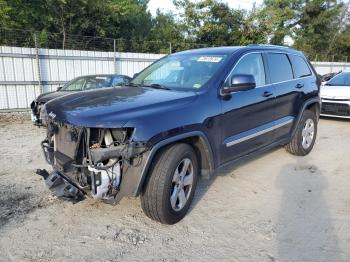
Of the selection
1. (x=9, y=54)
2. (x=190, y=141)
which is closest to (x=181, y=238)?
(x=190, y=141)

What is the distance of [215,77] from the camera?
12.8 feet

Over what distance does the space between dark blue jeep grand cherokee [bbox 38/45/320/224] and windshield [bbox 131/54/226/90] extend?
15 millimetres

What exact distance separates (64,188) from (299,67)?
174 inches

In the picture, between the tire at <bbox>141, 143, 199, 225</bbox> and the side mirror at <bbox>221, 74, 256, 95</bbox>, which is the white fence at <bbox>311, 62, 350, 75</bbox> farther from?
the tire at <bbox>141, 143, 199, 225</bbox>

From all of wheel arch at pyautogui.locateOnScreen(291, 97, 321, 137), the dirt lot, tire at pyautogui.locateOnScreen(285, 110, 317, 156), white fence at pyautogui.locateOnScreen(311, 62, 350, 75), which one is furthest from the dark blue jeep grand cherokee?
white fence at pyautogui.locateOnScreen(311, 62, 350, 75)

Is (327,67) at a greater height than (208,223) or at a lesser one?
greater

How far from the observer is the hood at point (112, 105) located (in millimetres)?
3035

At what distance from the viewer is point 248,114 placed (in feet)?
14.1

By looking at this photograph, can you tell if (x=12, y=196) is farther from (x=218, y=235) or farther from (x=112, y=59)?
(x=112, y=59)

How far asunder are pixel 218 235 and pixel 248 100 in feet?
5.78

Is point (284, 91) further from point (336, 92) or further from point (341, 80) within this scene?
point (341, 80)

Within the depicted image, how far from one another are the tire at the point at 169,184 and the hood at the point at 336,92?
7.13 m

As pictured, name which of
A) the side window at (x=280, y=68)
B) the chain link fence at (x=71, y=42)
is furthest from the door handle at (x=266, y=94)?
the chain link fence at (x=71, y=42)

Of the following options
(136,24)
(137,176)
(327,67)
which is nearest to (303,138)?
(137,176)
